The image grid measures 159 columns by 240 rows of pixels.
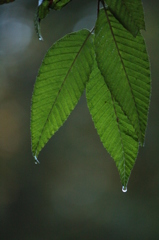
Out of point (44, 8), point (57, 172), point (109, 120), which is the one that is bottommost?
point (57, 172)

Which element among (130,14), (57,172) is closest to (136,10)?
(130,14)

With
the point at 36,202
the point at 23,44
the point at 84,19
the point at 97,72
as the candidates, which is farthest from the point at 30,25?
the point at 97,72

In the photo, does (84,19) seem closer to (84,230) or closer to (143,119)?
(84,230)

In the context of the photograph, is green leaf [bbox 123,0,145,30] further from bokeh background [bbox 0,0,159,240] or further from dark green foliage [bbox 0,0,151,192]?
bokeh background [bbox 0,0,159,240]

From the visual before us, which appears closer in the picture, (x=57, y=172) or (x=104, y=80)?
(x=104, y=80)

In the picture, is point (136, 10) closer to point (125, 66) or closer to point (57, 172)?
point (125, 66)

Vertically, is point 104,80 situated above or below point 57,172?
above
